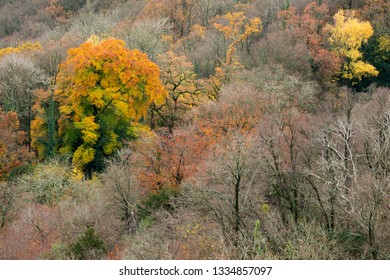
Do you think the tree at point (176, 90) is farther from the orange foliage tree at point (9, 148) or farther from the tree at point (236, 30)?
the orange foliage tree at point (9, 148)

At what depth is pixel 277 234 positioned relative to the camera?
16.7 m

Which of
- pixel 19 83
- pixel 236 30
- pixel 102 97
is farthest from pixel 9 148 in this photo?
pixel 236 30

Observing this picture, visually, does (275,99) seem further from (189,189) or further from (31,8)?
(31,8)

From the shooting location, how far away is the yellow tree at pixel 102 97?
32.8 meters

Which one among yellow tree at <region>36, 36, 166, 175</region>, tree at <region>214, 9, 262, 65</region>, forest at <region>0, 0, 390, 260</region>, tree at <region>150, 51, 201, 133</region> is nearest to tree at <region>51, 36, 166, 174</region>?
yellow tree at <region>36, 36, 166, 175</region>

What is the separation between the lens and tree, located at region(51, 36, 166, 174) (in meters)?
32.8

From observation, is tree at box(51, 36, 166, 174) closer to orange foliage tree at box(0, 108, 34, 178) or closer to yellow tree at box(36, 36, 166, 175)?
yellow tree at box(36, 36, 166, 175)

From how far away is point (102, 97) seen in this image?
33.3m

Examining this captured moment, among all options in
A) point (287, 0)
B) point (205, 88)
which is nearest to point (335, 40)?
point (287, 0)

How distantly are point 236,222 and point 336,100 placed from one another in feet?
69.8

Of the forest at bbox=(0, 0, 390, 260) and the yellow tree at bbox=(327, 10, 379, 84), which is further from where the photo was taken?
the yellow tree at bbox=(327, 10, 379, 84)

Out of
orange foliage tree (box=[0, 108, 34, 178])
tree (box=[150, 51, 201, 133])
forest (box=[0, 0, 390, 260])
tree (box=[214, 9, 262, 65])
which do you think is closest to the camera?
forest (box=[0, 0, 390, 260])

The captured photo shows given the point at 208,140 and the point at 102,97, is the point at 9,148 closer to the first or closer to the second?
the point at 102,97

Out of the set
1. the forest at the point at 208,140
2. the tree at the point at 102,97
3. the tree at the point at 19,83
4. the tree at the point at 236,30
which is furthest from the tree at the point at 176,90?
the tree at the point at 19,83
